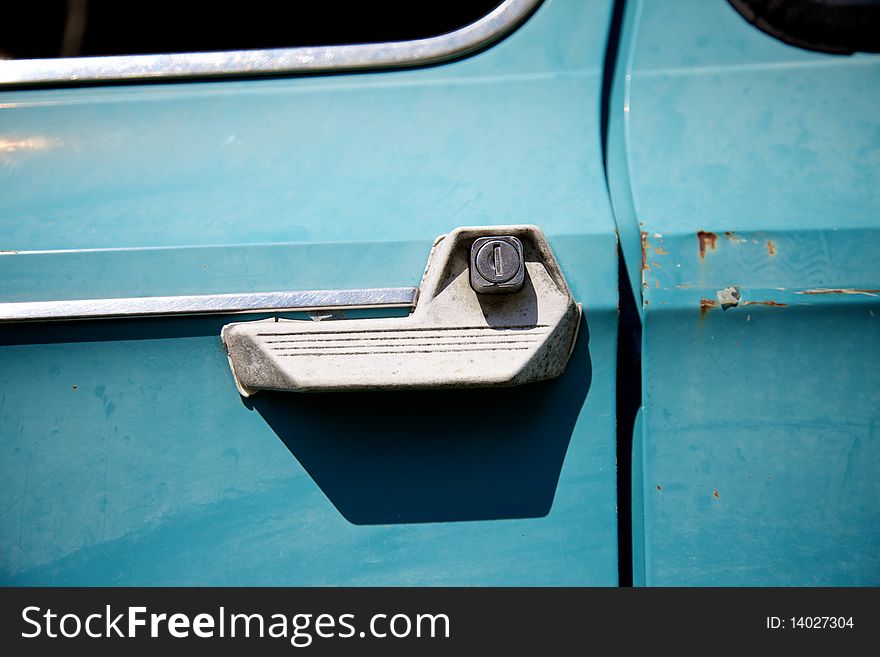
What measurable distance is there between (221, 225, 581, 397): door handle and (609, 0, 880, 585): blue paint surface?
138 millimetres

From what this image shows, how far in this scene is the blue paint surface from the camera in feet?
2.69

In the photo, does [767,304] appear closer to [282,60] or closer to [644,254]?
[644,254]

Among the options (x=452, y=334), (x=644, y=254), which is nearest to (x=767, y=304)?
(x=644, y=254)

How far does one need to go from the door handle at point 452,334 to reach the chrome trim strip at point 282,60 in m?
0.34

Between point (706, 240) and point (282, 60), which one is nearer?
point (706, 240)

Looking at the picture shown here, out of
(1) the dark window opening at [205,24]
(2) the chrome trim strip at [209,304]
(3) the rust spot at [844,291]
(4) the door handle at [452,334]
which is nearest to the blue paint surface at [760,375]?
(3) the rust spot at [844,291]

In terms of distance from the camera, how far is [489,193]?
881 mm

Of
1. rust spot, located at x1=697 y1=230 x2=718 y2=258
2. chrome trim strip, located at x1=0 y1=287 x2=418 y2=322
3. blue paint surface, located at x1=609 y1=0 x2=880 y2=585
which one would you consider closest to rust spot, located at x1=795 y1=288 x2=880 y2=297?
blue paint surface, located at x1=609 y1=0 x2=880 y2=585

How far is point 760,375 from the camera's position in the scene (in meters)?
0.83

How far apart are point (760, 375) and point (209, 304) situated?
77cm

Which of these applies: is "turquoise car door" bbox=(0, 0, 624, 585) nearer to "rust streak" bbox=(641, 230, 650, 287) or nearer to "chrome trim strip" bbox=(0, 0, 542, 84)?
"rust streak" bbox=(641, 230, 650, 287)

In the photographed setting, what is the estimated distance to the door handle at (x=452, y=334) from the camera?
79 cm

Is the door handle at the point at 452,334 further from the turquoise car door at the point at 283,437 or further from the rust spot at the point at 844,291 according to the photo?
the rust spot at the point at 844,291
